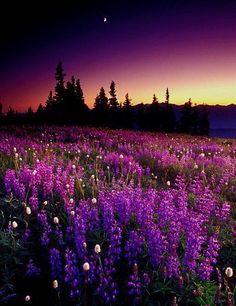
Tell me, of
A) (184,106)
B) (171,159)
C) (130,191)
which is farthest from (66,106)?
(130,191)

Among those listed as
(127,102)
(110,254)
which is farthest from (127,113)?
(110,254)

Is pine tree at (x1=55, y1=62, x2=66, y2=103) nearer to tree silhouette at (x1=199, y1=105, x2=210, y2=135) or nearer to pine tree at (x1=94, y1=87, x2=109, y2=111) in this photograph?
pine tree at (x1=94, y1=87, x2=109, y2=111)

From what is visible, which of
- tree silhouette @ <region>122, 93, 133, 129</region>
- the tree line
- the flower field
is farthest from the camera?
tree silhouette @ <region>122, 93, 133, 129</region>

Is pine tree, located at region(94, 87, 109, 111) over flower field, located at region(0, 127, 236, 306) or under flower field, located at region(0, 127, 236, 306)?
over

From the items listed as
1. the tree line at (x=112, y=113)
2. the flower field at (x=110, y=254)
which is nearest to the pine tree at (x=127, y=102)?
the tree line at (x=112, y=113)

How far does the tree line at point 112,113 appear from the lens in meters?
53.3

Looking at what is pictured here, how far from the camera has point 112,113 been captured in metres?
60.9

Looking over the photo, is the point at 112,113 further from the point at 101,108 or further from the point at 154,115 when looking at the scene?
the point at 154,115

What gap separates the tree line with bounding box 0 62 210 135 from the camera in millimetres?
53281

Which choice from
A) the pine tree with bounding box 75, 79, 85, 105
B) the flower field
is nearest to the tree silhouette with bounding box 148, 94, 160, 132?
the pine tree with bounding box 75, 79, 85, 105

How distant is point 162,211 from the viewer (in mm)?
4641

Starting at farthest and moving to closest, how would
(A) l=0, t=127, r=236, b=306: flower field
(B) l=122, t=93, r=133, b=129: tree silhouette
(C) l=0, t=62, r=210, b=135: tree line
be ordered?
(B) l=122, t=93, r=133, b=129: tree silhouette → (C) l=0, t=62, r=210, b=135: tree line → (A) l=0, t=127, r=236, b=306: flower field

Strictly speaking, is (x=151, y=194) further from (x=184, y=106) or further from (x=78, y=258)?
(x=184, y=106)

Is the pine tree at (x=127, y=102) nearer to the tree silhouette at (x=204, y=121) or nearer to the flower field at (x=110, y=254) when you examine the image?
the tree silhouette at (x=204, y=121)
